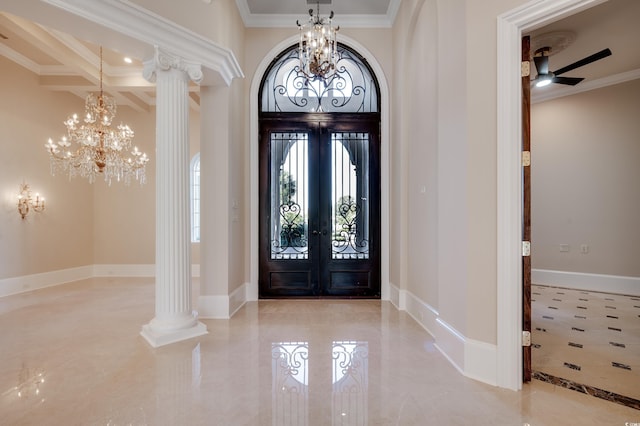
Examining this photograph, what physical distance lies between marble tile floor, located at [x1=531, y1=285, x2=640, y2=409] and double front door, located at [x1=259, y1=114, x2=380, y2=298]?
7.78 feet

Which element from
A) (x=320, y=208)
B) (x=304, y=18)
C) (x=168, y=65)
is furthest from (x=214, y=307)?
(x=304, y=18)

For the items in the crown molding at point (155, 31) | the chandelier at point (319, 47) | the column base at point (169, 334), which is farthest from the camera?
the chandelier at point (319, 47)

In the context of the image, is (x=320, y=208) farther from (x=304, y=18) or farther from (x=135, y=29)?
(x=135, y=29)

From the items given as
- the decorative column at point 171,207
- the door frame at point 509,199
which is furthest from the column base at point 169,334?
the door frame at point 509,199

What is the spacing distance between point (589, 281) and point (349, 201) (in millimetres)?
4759

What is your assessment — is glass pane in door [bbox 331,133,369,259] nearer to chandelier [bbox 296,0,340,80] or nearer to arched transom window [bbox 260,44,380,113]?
arched transom window [bbox 260,44,380,113]

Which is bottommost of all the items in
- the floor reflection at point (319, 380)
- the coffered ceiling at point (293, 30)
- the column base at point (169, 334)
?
the floor reflection at point (319, 380)

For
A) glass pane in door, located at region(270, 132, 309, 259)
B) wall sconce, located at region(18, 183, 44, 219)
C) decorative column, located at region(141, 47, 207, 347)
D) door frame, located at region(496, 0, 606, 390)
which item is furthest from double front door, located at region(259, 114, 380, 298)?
wall sconce, located at region(18, 183, 44, 219)

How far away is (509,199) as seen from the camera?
2.34 metres

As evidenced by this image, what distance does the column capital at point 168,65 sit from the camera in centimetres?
318

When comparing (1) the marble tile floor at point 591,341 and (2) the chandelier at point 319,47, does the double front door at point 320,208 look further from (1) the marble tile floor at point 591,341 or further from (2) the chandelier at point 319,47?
(1) the marble tile floor at point 591,341

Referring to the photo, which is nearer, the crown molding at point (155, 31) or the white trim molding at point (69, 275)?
the crown molding at point (155, 31)

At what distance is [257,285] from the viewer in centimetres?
489

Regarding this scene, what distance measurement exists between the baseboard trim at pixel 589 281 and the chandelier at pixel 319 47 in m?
5.72
